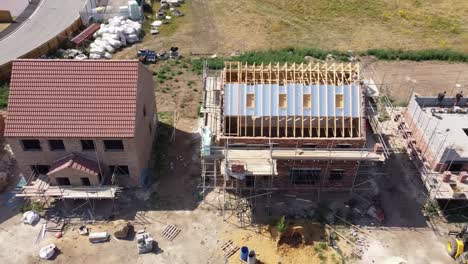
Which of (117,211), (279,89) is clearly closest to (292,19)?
(279,89)

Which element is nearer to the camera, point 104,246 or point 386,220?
point 104,246

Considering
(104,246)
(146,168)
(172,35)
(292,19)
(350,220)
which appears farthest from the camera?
(292,19)

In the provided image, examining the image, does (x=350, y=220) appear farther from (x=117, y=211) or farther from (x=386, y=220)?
(x=117, y=211)

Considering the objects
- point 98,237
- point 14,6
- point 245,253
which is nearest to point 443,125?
point 245,253

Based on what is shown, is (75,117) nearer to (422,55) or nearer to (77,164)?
(77,164)

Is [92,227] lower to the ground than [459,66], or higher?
lower
